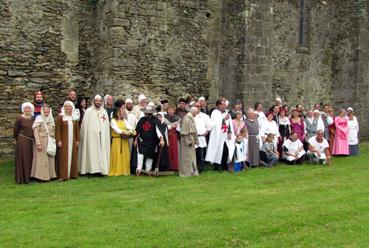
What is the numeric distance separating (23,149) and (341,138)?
916cm

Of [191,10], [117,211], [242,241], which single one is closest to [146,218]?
[117,211]

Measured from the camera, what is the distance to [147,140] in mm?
11031

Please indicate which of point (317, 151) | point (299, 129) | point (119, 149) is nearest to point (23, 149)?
point (119, 149)

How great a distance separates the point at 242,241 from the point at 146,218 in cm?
161

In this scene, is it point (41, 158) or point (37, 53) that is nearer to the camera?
point (41, 158)

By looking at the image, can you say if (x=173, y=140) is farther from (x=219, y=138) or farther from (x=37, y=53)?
(x=37, y=53)

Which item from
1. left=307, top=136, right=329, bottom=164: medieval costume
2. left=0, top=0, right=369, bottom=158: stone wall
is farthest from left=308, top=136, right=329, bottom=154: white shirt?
left=0, top=0, right=369, bottom=158: stone wall

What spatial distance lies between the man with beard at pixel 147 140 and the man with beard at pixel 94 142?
682 millimetres

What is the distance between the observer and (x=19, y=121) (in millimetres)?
10180

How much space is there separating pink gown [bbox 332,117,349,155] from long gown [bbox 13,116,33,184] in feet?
29.3

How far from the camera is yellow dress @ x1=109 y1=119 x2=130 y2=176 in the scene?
36.4ft

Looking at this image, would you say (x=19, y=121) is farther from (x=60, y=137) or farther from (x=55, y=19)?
(x=55, y=19)

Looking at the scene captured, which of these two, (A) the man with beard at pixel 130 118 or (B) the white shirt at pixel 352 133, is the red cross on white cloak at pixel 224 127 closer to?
(A) the man with beard at pixel 130 118

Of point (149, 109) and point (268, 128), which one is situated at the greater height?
point (149, 109)
